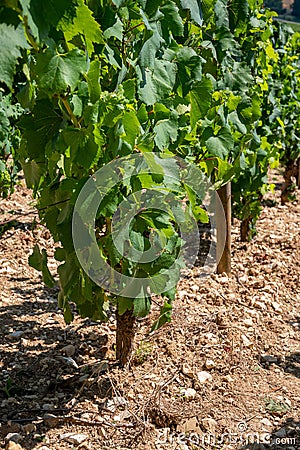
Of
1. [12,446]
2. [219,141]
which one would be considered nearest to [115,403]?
[12,446]

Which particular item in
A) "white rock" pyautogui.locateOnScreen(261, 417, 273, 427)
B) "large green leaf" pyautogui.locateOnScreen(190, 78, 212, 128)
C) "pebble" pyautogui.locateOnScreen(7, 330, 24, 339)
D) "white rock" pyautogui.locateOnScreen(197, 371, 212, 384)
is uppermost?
"large green leaf" pyautogui.locateOnScreen(190, 78, 212, 128)

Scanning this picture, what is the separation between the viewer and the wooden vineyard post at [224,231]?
454 cm

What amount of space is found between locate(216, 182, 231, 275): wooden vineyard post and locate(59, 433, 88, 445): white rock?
210cm

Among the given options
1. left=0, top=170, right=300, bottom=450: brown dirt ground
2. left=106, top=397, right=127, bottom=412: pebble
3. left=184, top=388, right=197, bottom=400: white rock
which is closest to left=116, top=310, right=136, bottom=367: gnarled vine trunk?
left=0, top=170, right=300, bottom=450: brown dirt ground

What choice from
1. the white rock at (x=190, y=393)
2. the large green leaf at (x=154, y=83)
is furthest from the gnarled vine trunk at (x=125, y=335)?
the large green leaf at (x=154, y=83)

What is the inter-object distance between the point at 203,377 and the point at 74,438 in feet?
2.60

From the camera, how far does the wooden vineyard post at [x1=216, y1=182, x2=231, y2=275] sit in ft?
14.9

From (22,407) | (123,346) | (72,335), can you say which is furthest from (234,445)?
(72,335)

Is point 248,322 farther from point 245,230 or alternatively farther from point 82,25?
point 82,25

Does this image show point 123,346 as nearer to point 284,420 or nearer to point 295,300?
point 284,420

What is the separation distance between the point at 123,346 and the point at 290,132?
442cm

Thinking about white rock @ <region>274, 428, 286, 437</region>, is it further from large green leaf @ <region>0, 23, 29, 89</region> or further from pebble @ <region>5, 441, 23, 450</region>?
large green leaf @ <region>0, 23, 29, 89</region>

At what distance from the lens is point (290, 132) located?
698 centimetres

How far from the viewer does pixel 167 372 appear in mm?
3264
